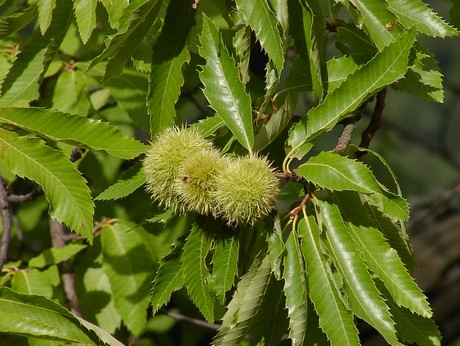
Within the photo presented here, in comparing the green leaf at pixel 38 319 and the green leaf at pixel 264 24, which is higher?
the green leaf at pixel 264 24

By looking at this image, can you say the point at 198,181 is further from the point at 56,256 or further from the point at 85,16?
the point at 56,256

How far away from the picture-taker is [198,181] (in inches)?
50.5

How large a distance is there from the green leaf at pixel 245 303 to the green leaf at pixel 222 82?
0.28 m

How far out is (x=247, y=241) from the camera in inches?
57.2

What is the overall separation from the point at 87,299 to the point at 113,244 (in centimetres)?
18

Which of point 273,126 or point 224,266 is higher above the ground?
point 273,126

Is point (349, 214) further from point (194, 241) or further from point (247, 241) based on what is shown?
point (194, 241)

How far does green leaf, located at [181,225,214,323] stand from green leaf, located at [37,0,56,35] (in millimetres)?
508

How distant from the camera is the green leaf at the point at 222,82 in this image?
4.66 ft

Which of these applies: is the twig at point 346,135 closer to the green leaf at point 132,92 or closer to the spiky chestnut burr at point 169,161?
the spiky chestnut burr at point 169,161

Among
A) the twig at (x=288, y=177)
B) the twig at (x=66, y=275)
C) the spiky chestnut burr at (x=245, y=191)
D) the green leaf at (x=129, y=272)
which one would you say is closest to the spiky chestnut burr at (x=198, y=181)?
the spiky chestnut burr at (x=245, y=191)

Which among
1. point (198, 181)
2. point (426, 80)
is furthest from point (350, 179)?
point (426, 80)

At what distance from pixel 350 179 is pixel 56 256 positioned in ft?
3.05

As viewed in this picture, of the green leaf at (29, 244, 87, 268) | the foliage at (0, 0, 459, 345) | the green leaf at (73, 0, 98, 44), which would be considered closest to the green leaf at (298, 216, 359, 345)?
the foliage at (0, 0, 459, 345)
